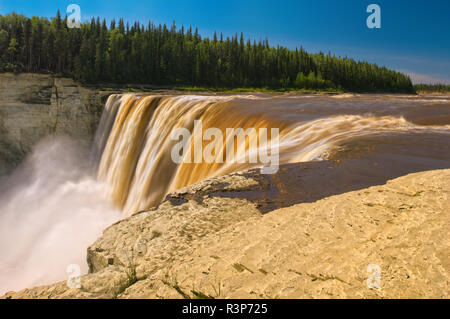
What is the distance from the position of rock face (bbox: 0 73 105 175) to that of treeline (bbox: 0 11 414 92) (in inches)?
680

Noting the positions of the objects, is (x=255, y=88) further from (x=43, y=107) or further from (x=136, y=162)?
(x=136, y=162)

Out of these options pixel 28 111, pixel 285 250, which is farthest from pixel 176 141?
pixel 28 111

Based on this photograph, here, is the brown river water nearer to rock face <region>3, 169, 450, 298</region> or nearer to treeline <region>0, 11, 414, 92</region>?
rock face <region>3, 169, 450, 298</region>

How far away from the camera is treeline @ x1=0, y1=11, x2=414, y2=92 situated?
166 ft

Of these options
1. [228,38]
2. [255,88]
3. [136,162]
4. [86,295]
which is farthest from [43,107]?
[228,38]

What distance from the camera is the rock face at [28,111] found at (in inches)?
1019

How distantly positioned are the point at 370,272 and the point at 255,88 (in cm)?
6016

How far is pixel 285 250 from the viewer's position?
2.31 metres

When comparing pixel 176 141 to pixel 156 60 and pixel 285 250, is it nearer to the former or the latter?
pixel 285 250

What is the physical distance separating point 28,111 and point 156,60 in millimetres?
36289

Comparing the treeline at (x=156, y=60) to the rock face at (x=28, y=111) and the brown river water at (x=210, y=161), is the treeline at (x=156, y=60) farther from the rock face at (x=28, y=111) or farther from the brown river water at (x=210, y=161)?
the brown river water at (x=210, y=161)

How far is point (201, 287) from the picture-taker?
6.91 feet

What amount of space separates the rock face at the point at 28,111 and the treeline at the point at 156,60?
17.3 m

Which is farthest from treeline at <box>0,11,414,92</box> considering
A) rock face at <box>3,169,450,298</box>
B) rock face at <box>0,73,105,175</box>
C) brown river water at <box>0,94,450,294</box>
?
rock face at <box>3,169,450,298</box>
